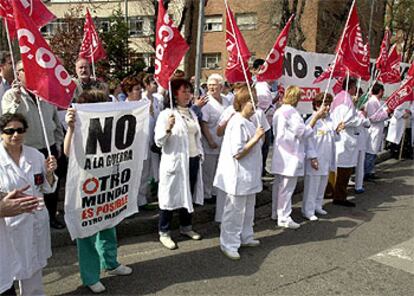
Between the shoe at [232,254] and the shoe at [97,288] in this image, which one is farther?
the shoe at [232,254]

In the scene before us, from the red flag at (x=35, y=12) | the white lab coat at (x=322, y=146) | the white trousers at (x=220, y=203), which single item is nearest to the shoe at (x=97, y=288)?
the white trousers at (x=220, y=203)

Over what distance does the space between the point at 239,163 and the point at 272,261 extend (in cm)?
118

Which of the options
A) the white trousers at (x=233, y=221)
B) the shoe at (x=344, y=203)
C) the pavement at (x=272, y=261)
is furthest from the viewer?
the shoe at (x=344, y=203)

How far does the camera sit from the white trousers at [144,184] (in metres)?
5.92

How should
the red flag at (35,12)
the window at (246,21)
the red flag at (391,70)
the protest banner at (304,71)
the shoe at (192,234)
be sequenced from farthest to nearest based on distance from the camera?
the window at (246,21) < the red flag at (391,70) < the protest banner at (304,71) < the shoe at (192,234) < the red flag at (35,12)

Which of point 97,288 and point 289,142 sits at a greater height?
point 289,142

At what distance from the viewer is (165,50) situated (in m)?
4.77

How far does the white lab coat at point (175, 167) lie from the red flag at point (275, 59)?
2.23 meters

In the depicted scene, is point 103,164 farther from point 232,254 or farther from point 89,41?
point 89,41

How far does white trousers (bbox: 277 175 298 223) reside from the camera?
19.0 ft

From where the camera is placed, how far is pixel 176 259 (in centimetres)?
460

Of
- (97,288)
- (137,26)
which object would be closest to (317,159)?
(97,288)

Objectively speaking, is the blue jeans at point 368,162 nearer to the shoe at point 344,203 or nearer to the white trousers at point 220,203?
the shoe at point 344,203

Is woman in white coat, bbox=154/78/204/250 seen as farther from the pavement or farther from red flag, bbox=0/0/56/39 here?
red flag, bbox=0/0/56/39
